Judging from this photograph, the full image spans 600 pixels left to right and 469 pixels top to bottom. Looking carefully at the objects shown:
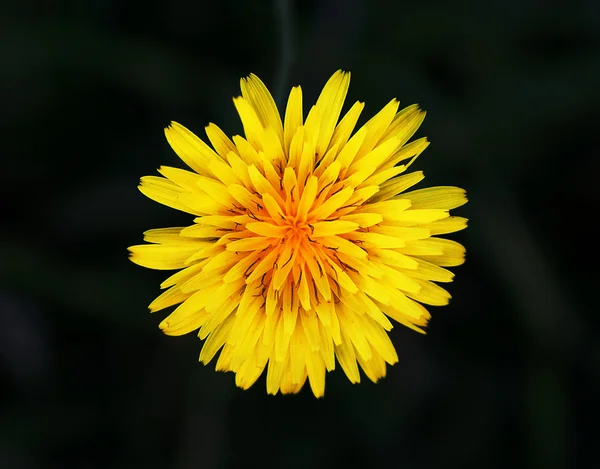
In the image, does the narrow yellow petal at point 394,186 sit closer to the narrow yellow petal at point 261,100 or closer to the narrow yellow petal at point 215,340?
the narrow yellow petal at point 261,100

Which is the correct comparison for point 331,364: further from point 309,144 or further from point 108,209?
point 108,209

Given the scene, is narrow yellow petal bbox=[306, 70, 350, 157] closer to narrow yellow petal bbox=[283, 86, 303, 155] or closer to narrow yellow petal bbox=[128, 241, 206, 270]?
narrow yellow petal bbox=[283, 86, 303, 155]

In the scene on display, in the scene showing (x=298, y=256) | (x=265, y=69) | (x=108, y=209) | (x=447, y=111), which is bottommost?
(x=298, y=256)

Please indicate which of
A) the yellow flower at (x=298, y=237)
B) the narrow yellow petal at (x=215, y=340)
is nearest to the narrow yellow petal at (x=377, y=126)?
the yellow flower at (x=298, y=237)

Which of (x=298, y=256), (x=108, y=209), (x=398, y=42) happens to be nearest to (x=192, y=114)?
(x=108, y=209)

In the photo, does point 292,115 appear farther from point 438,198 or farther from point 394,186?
point 438,198

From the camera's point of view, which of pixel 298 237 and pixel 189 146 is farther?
pixel 298 237

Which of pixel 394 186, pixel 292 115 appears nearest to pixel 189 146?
pixel 292 115
